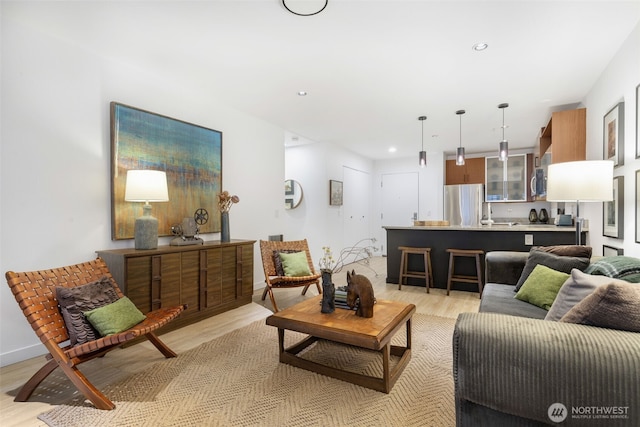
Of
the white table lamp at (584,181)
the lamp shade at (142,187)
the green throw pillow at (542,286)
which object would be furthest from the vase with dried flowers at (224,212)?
the white table lamp at (584,181)

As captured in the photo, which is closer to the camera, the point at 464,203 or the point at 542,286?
the point at 542,286

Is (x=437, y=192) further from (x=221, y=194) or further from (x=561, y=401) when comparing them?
(x=561, y=401)

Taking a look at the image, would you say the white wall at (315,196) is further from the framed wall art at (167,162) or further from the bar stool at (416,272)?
the framed wall art at (167,162)

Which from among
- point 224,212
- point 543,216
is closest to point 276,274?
point 224,212

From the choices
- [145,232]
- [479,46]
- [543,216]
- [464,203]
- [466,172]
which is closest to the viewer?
[479,46]

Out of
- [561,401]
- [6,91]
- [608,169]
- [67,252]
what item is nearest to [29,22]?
[6,91]

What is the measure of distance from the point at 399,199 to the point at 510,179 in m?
2.37

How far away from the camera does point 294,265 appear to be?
3.66 m

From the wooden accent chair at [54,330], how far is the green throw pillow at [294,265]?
1595 mm

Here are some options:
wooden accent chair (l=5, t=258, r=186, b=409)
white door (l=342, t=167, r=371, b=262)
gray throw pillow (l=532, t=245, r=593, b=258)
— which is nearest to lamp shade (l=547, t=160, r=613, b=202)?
gray throw pillow (l=532, t=245, r=593, b=258)

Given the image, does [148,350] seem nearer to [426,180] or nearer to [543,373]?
[543,373]

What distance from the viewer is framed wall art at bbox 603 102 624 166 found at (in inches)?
100

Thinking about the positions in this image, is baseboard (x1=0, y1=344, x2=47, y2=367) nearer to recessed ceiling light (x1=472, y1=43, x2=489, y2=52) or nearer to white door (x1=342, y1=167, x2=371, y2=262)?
recessed ceiling light (x1=472, y1=43, x2=489, y2=52)

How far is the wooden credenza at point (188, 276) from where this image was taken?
8.60ft
